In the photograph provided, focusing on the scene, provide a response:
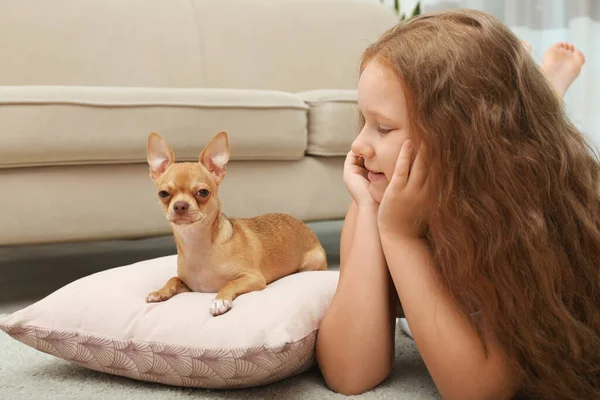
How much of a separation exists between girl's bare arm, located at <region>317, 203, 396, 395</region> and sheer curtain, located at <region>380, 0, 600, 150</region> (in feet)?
8.13

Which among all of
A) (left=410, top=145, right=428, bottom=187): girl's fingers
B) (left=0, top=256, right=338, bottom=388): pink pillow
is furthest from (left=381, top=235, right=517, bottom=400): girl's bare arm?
(left=0, top=256, right=338, bottom=388): pink pillow

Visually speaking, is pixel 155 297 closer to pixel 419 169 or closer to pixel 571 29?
pixel 419 169

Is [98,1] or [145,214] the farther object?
[98,1]

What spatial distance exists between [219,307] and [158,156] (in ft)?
1.21

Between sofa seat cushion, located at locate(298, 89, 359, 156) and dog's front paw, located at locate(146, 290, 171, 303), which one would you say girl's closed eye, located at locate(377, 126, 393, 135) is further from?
sofa seat cushion, located at locate(298, 89, 359, 156)

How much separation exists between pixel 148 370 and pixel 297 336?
29cm

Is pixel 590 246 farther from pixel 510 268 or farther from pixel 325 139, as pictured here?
pixel 325 139

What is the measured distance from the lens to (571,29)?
3.43m

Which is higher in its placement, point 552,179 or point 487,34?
point 487,34

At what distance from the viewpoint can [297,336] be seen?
3.77ft

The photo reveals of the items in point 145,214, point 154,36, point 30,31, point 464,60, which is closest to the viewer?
point 464,60

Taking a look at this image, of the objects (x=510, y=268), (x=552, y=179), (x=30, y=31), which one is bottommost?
(x=510, y=268)

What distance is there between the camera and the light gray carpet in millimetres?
1170

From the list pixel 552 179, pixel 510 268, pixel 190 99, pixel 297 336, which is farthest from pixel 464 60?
pixel 190 99
